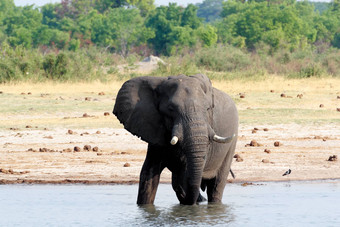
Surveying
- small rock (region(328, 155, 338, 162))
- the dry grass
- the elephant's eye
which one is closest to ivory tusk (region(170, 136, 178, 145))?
the elephant's eye

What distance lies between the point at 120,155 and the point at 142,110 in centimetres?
526

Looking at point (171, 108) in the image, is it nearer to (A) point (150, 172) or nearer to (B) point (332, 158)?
(A) point (150, 172)

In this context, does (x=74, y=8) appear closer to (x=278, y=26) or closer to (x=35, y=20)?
(x=35, y=20)

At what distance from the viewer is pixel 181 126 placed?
7.34m

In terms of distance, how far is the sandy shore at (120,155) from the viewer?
11414mm

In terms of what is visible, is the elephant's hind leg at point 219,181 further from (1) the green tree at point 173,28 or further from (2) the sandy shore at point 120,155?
(1) the green tree at point 173,28

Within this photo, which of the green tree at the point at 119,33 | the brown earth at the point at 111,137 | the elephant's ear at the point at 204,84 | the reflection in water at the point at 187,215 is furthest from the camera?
the green tree at the point at 119,33

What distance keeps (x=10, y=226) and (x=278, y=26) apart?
177 feet

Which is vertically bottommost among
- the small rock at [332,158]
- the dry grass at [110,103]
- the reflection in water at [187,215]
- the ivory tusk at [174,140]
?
the dry grass at [110,103]

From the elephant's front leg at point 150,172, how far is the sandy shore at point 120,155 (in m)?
2.68

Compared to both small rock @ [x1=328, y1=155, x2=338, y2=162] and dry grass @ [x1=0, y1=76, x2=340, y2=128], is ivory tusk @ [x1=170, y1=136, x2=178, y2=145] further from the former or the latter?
dry grass @ [x1=0, y1=76, x2=340, y2=128]

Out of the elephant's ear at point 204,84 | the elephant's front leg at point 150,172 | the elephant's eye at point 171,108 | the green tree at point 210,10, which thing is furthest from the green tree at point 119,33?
the green tree at point 210,10

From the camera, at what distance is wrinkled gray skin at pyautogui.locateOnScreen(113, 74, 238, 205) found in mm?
7375

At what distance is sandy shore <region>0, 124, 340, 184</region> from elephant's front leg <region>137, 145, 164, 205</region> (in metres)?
2.68
